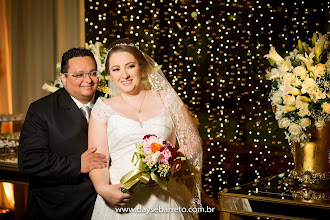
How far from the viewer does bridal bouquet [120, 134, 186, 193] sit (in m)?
2.51

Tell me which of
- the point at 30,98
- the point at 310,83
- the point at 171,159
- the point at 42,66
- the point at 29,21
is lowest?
the point at 171,159

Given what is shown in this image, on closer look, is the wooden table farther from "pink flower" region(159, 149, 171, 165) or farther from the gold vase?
"pink flower" region(159, 149, 171, 165)

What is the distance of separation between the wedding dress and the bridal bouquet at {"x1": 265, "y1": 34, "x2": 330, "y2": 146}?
83 centimetres

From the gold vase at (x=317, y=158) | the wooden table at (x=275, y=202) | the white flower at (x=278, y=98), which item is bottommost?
the wooden table at (x=275, y=202)

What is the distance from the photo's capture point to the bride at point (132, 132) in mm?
2781

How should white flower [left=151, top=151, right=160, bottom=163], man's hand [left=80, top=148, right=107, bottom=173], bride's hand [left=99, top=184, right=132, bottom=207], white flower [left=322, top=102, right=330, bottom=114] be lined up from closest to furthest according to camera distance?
white flower [left=151, top=151, right=160, bottom=163], bride's hand [left=99, top=184, right=132, bottom=207], man's hand [left=80, top=148, right=107, bottom=173], white flower [left=322, top=102, right=330, bottom=114]

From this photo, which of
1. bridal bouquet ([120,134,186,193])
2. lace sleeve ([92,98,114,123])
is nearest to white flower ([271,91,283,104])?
bridal bouquet ([120,134,186,193])

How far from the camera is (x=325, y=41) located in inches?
122

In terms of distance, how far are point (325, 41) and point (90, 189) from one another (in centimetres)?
181

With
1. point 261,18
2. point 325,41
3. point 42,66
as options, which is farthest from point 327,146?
point 42,66

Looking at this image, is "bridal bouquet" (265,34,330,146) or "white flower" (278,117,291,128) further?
"white flower" (278,117,291,128)

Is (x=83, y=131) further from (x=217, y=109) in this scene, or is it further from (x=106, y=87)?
(x=217, y=109)

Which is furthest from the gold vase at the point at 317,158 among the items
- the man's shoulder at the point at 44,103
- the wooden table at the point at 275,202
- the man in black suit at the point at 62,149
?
the man's shoulder at the point at 44,103

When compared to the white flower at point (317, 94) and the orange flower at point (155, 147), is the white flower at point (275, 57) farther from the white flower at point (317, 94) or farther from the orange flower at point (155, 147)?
the orange flower at point (155, 147)
